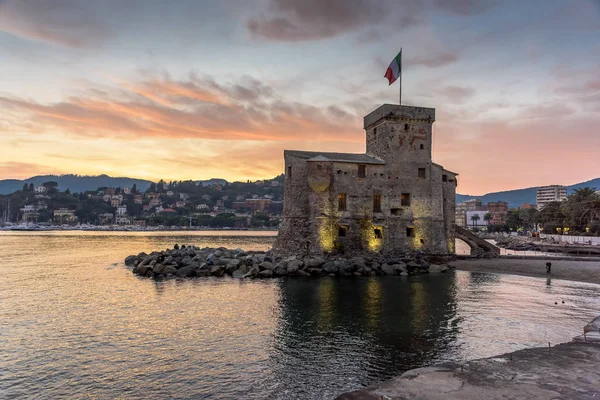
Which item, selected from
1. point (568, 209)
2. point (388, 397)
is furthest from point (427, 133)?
point (568, 209)

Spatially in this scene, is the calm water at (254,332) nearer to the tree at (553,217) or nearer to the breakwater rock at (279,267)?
the breakwater rock at (279,267)

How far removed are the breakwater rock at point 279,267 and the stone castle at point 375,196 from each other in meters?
2.35

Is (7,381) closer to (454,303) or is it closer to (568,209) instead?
(454,303)

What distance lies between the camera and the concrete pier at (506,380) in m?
8.76

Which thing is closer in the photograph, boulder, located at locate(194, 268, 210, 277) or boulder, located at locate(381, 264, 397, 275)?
boulder, located at locate(194, 268, 210, 277)

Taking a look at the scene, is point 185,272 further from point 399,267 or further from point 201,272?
point 399,267

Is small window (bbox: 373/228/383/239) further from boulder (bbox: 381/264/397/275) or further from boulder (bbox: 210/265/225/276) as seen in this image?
boulder (bbox: 210/265/225/276)

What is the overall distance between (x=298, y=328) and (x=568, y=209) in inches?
3547

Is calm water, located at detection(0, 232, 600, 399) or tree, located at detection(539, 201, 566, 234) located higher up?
tree, located at detection(539, 201, 566, 234)

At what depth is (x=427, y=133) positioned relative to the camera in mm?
43250

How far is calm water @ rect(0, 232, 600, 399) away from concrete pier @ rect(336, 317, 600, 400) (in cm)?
268

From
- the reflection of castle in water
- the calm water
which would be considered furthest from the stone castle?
the reflection of castle in water

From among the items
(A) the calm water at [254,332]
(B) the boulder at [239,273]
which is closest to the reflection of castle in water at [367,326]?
(A) the calm water at [254,332]

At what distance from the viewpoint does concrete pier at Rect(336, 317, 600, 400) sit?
28.7 ft
